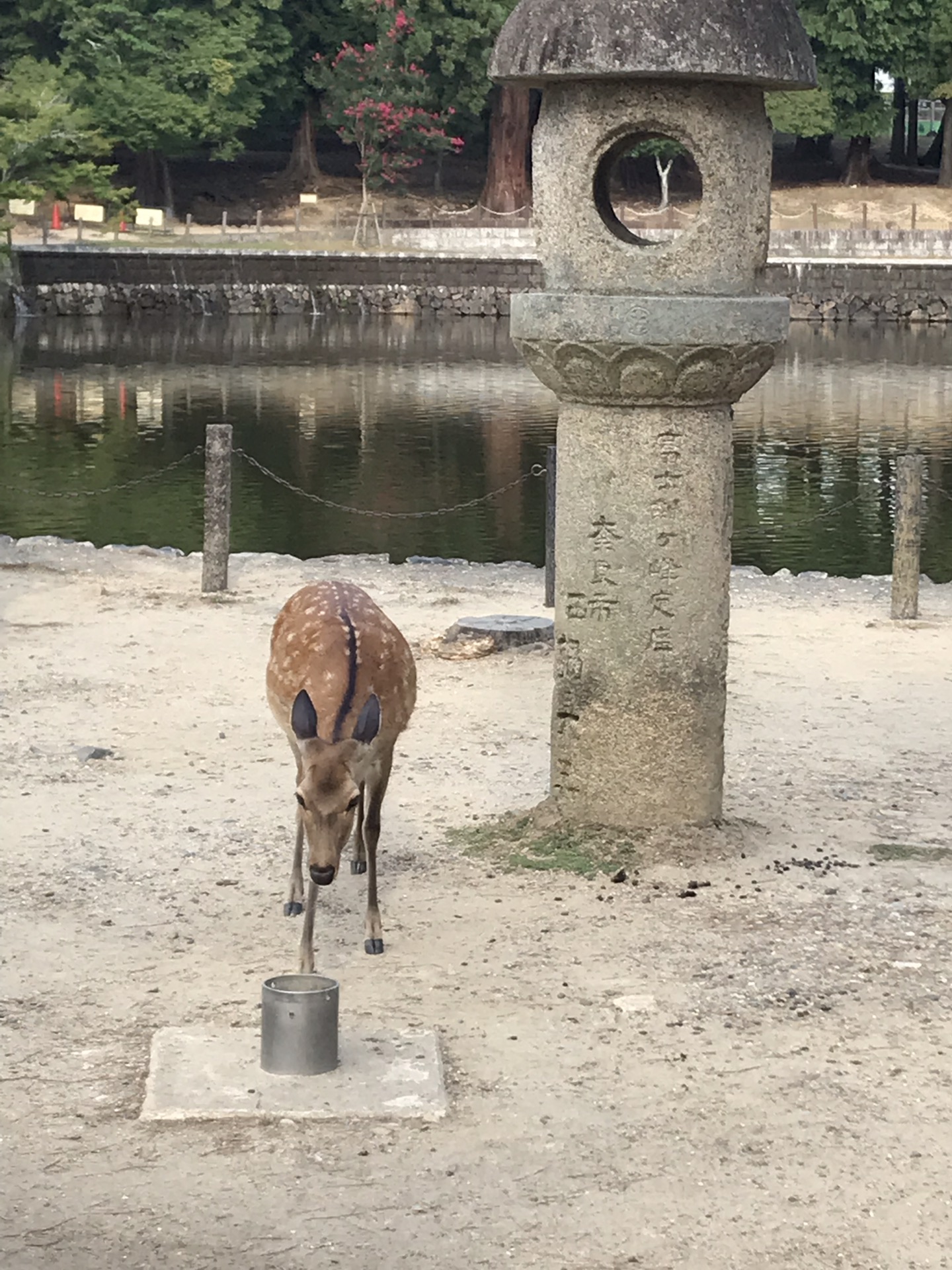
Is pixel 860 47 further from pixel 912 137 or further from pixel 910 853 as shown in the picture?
pixel 910 853

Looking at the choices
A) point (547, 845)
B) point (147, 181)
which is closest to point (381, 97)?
point (147, 181)

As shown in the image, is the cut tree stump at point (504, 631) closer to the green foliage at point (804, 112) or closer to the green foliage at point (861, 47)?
the green foliage at point (804, 112)

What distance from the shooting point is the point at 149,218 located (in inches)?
2092

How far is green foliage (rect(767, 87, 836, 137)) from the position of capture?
5412cm

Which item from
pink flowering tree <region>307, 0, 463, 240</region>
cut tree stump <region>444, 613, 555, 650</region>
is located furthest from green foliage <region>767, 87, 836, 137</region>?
cut tree stump <region>444, 613, 555, 650</region>

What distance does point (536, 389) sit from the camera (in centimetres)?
3831

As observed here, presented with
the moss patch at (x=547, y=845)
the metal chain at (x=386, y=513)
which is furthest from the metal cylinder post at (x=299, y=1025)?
the metal chain at (x=386, y=513)

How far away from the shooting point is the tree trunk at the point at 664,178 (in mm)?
50844

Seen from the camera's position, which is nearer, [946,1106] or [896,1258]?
[896,1258]

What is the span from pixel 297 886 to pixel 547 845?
1214 mm

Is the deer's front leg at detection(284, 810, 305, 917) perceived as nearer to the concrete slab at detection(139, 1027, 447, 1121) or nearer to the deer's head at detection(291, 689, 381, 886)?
the deer's head at detection(291, 689, 381, 886)

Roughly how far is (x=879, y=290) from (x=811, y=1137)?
4703 centimetres

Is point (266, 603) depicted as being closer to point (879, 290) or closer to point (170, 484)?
point (170, 484)

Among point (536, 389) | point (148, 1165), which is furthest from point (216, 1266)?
point (536, 389)
